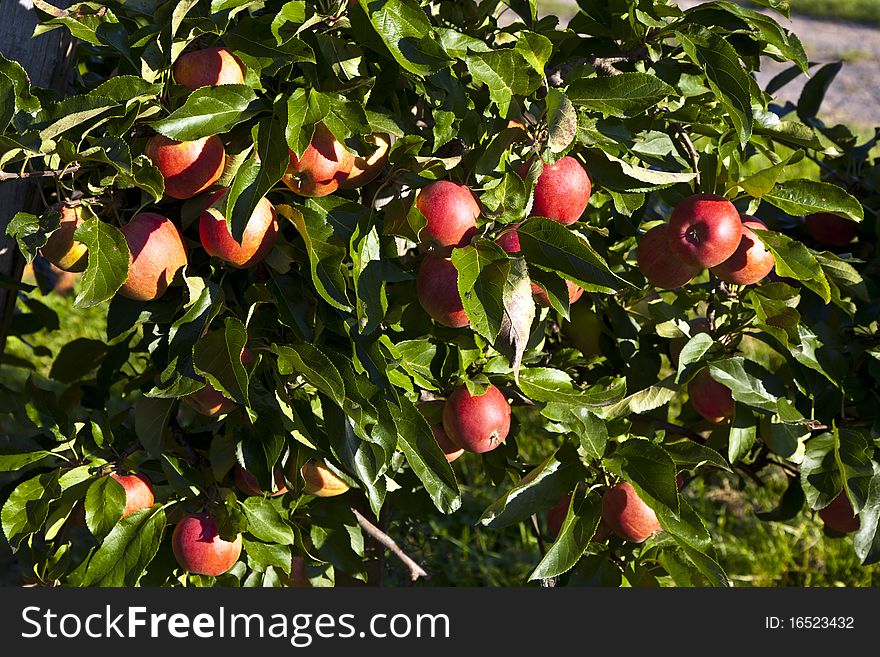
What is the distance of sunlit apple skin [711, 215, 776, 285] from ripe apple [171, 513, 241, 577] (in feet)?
2.12

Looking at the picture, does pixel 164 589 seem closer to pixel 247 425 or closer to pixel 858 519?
pixel 247 425

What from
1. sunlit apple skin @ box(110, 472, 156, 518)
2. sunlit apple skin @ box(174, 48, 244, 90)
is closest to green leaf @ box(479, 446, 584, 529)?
sunlit apple skin @ box(110, 472, 156, 518)

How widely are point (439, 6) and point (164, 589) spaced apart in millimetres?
806

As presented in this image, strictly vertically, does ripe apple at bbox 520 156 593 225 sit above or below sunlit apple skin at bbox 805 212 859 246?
above

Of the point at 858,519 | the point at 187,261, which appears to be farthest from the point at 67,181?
the point at 858,519

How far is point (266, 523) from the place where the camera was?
1.12 meters

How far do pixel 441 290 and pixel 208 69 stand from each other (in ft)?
1.00

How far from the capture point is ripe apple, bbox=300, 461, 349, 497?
1122 mm

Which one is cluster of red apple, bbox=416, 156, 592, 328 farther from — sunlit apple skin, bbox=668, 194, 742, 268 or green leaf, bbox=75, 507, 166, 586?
green leaf, bbox=75, 507, 166, 586

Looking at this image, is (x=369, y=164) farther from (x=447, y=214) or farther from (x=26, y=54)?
(x=26, y=54)

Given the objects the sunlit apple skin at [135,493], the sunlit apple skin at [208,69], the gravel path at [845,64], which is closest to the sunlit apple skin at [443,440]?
the sunlit apple skin at [135,493]

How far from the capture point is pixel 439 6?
1229 mm

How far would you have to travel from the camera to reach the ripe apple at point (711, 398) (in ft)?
4.02

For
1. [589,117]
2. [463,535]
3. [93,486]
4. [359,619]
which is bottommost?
[463,535]
